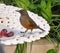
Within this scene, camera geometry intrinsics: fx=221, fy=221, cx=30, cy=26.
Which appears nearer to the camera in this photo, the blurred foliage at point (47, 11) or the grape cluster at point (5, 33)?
the grape cluster at point (5, 33)

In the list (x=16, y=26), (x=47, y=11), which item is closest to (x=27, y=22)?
(x=16, y=26)

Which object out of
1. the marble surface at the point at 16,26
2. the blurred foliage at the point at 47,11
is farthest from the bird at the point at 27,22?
the blurred foliage at the point at 47,11

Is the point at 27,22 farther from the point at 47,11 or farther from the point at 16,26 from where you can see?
the point at 47,11

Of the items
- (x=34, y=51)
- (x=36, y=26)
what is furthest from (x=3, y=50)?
(x=36, y=26)

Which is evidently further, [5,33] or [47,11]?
[47,11]

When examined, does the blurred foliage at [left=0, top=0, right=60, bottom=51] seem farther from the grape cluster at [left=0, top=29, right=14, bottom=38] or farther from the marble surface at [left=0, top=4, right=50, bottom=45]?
the grape cluster at [left=0, top=29, right=14, bottom=38]

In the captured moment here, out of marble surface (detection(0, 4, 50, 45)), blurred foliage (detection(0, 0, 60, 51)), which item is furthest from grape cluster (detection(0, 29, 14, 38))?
blurred foliage (detection(0, 0, 60, 51))

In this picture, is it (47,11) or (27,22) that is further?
(47,11)

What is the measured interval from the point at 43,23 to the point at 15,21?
0.09 metres

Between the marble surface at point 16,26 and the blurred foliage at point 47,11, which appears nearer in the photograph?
the marble surface at point 16,26

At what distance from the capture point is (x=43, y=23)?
67cm

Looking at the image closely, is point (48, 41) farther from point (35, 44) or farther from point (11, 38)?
point (11, 38)

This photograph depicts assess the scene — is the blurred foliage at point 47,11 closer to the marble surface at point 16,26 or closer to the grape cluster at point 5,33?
the marble surface at point 16,26

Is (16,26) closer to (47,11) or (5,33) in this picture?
(5,33)
